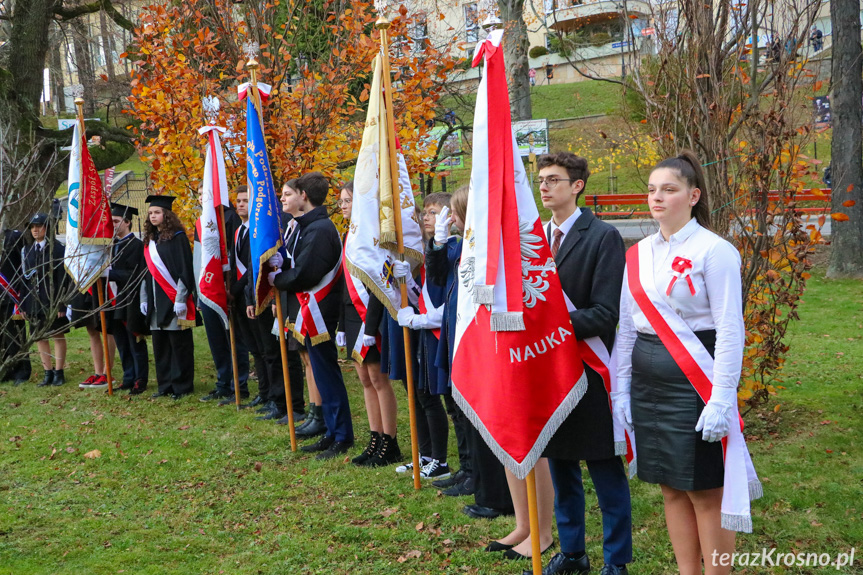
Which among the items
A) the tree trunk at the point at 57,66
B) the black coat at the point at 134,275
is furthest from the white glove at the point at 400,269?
the tree trunk at the point at 57,66

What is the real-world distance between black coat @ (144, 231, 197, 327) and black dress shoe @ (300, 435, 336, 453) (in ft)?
10.4

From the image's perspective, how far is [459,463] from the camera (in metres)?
6.35

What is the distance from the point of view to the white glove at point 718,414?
316 cm

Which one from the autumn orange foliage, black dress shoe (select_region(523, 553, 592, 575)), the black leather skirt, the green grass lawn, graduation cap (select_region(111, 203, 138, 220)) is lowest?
the green grass lawn

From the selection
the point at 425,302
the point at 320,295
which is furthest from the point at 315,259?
the point at 425,302

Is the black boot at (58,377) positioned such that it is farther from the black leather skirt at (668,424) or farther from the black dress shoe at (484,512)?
the black leather skirt at (668,424)

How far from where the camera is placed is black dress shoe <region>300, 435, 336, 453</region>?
706cm

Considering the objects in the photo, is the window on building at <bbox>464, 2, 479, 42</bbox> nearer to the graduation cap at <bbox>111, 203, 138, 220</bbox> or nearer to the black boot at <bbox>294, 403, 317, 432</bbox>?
the black boot at <bbox>294, 403, 317, 432</bbox>

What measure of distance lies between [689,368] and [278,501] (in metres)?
3.60

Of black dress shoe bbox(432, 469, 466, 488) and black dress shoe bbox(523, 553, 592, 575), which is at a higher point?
black dress shoe bbox(523, 553, 592, 575)

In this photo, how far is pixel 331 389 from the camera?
6.93m

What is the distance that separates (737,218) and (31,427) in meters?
7.37

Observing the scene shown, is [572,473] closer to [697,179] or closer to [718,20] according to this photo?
[697,179]

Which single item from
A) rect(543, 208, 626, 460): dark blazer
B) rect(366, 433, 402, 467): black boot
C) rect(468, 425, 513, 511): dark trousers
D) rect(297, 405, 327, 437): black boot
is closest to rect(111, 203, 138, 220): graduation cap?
rect(297, 405, 327, 437): black boot
